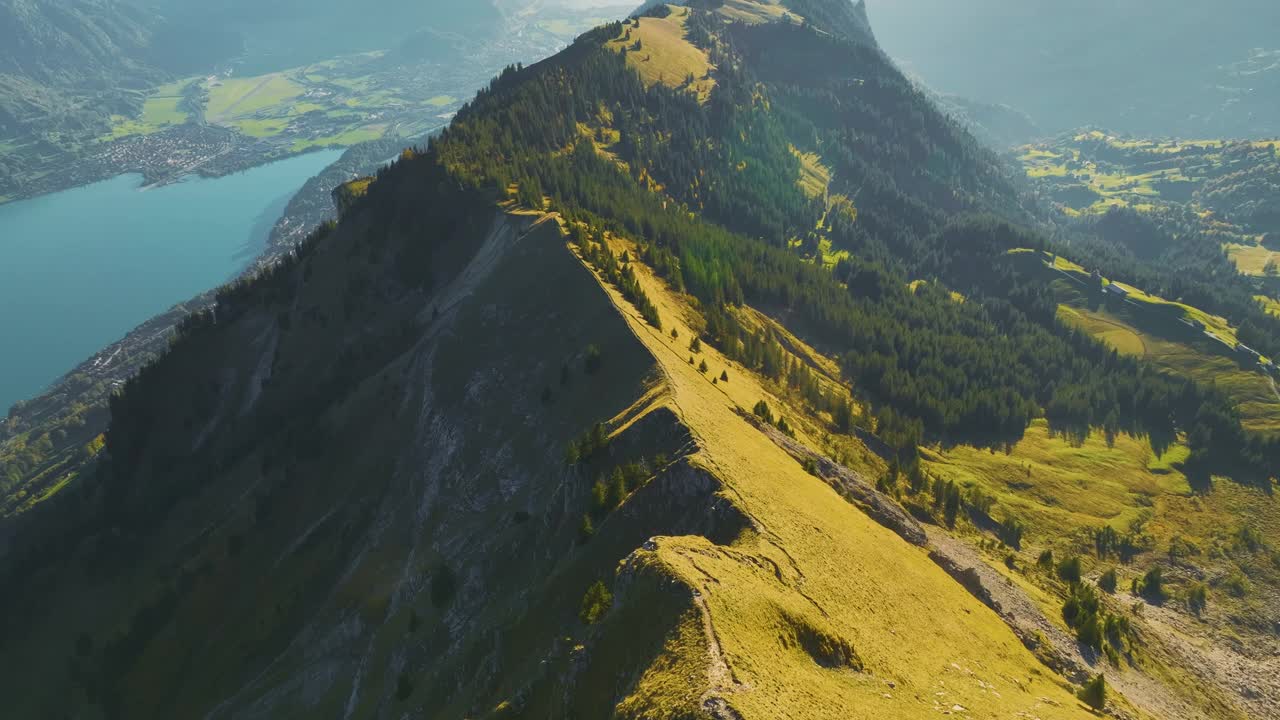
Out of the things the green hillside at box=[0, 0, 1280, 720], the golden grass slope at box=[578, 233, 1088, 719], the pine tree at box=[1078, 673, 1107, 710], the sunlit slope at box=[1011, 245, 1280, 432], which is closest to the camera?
the golden grass slope at box=[578, 233, 1088, 719]

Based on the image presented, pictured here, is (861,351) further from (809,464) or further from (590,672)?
(590,672)

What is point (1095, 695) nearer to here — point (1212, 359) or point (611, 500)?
point (611, 500)

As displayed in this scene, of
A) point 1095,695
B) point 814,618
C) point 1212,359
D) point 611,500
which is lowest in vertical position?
point 1212,359

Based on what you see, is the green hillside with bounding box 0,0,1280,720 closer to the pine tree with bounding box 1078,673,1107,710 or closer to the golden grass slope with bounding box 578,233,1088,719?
the golden grass slope with bounding box 578,233,1088,719

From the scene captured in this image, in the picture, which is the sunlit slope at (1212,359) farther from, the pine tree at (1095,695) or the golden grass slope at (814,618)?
the golden grass slope at (814,618)

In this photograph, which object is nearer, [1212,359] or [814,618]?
[814,618]

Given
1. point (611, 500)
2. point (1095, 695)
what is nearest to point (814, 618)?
point (611, 500)

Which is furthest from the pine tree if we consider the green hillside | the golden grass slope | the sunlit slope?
the sunlit slope
